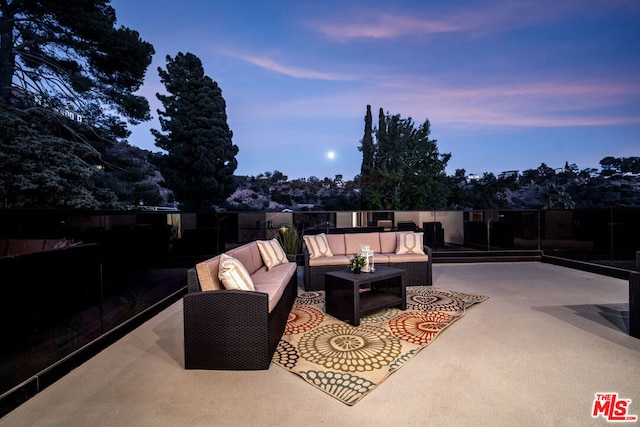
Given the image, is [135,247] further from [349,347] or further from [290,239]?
[290,239]

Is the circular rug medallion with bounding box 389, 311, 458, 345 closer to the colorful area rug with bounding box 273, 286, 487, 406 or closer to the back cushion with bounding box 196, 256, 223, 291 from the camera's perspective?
the colorful area rug with bounding box 273, 286, 487, 406

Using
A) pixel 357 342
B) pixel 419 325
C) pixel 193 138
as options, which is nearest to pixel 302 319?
pixel 357 342

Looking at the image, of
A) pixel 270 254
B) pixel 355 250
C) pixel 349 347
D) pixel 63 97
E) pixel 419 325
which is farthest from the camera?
pixel 63 97

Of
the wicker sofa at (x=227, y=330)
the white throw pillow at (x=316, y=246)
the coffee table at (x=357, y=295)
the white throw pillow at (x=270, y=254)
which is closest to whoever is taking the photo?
the wicker sofa at (x=227, y=330)

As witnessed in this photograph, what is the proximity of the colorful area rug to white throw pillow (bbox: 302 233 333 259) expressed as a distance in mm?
918

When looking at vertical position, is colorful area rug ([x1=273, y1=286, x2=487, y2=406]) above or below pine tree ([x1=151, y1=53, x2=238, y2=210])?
below

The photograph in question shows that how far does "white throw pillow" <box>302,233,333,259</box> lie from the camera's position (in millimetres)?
4957

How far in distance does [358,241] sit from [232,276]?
3.19m

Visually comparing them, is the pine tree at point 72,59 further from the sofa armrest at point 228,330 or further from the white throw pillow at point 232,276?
the sofa armrest at point 228,330

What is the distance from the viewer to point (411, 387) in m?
2.08

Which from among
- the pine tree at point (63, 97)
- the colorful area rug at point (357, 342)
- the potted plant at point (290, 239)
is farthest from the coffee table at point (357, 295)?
the pine tree at point (63, 97)

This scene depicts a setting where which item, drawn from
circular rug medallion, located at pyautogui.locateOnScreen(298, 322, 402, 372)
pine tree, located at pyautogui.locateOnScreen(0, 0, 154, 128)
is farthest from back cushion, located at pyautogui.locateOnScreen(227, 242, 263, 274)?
pine tree, located at pyautogui.locateOnScreen(0, 0, 154, 128)

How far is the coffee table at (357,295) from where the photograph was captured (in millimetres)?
3283

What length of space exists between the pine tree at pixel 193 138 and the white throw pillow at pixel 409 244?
37.7ft
